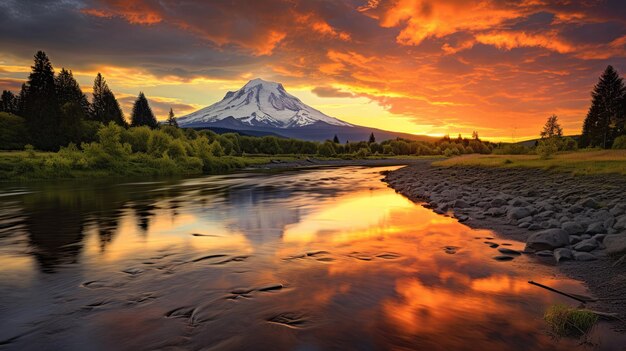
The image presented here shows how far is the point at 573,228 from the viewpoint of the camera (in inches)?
481

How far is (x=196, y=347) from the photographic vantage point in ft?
20.5

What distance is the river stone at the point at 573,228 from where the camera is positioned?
1212 centimetres

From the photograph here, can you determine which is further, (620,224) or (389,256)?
(389,256)

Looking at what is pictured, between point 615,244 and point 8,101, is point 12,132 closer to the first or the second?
point 8,101

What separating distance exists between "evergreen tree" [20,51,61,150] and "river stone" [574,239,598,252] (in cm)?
10826

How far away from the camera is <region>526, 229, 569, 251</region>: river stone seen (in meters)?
11.3

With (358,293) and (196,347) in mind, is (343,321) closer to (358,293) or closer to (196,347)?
(358,293)

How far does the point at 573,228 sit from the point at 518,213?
388 centimetres

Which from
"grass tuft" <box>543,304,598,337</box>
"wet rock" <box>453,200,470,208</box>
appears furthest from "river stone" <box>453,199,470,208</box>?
"grass tuft" <box>543,304,598,337</box>

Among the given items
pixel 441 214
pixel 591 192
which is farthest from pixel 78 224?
pixel 591 192

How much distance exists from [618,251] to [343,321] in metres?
7.82

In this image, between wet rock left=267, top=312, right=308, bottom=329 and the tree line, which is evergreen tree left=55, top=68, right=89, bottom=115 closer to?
the tree line

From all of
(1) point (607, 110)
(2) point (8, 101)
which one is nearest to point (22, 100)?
(2) point (8, 101)

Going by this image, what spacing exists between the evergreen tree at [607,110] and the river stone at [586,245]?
81467 mm
